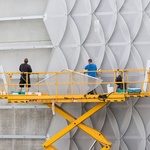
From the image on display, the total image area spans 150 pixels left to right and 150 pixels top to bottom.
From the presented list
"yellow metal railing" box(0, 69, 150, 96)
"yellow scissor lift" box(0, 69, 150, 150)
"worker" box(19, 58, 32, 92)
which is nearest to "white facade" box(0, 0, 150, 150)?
"yellow metal railing" box(0, 69, 150, 96)

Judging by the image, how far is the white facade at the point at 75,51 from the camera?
21141 mm

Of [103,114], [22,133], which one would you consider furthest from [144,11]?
[22,133]

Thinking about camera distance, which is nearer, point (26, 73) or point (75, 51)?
point (26, 73)

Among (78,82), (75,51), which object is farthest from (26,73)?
(75,51)

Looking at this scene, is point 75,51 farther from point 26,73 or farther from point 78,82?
point 26,73

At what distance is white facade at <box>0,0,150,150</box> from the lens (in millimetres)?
21141

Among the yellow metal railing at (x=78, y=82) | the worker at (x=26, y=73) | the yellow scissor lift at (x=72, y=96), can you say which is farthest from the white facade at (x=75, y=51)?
the worker at (x=26, y=73)

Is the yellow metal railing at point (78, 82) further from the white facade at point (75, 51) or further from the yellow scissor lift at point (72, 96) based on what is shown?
the white facade at point (75, 51)

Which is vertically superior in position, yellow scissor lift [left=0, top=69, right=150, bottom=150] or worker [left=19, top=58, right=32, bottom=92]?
worker [left=19, top=58, right=32, bottom=92]

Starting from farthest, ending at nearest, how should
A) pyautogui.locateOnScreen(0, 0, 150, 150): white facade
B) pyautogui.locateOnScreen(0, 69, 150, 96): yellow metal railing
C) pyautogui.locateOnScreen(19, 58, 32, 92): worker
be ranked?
pyautogui.locateOnScreen(0, 0, 150, 150): white facade → pyautogui.locateOnScreen(19, 58, 32, 92): worker → pyautogui.locateOnScreen(0, 69, 150, 96): yellow metal railing

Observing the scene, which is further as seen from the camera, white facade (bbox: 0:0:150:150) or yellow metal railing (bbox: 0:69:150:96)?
white facade (bbox: 0:0:150:150)

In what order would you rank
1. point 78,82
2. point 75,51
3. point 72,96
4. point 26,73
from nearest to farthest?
point 72,96 → point 78,82 → point 26,73 → point 75,51

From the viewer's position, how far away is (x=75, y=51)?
21.5 meters

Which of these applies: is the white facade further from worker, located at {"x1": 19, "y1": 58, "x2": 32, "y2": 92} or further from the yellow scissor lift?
worker, located at {"x1": 19, "y1": 58, "x2": 32, "y2": 92}
